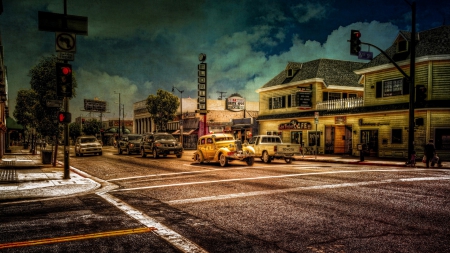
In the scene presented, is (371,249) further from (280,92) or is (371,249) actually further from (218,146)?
(280,92)

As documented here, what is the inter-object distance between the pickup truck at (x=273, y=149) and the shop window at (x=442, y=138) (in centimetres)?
928

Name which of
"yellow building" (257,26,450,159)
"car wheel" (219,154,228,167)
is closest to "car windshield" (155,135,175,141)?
"car wheel" (219,154,228,167)

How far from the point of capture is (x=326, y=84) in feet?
105

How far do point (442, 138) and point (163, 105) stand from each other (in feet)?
134

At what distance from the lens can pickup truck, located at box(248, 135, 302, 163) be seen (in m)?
21.2

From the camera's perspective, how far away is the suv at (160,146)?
2579 cm

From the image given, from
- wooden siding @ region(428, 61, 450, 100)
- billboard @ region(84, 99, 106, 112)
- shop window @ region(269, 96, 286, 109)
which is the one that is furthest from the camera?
billboard @ region(84, 99, 106, 112)

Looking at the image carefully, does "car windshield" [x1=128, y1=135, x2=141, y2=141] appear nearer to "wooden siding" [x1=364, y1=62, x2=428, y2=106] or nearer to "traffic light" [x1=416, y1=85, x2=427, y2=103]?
"wooden siding" [x1=364, y1=62, x2=428, y2=106]

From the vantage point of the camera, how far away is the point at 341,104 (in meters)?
29.4

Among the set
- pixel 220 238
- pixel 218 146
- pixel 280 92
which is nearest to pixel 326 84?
pixel 280 92

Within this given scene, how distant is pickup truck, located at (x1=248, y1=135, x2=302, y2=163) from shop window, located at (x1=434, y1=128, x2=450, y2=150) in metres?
9.28

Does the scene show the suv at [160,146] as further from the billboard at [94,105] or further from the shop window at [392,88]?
the billboard at [94,105]

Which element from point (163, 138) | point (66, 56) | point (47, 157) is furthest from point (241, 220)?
point (163, 138)

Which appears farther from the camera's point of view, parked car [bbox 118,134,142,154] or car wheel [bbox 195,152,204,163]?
parked car [bbox 118,134,142,154]
